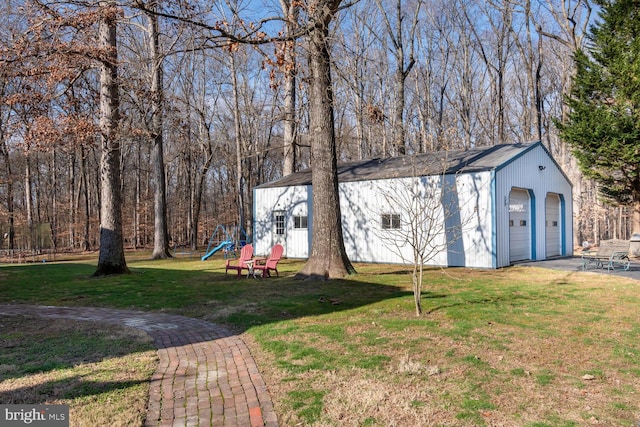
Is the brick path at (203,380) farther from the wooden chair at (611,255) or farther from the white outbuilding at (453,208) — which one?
the wooden chair at (611,255)

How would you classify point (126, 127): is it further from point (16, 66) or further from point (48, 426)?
point (48, 426)

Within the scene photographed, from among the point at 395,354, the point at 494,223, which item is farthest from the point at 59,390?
the point at 494,223

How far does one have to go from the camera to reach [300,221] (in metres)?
18.0

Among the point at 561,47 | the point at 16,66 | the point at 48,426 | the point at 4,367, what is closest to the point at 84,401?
the point at 48,426

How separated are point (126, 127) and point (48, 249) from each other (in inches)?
824

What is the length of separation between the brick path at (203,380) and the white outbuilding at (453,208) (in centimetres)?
654

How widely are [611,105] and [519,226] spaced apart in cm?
678

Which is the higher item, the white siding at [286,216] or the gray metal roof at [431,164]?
the gray metal roof at [431,164]

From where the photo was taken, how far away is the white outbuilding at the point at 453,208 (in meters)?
13.2

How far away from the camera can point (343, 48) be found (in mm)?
9680

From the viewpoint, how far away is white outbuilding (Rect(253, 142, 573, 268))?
43.4 feet

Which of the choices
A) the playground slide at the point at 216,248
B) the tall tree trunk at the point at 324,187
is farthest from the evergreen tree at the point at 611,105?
the playground slide at the point at 216,248

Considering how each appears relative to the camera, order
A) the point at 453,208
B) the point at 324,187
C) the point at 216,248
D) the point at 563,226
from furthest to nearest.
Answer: the point at 216,248 < the point at 563,226 < the point at 453,208 < the point at 324,187

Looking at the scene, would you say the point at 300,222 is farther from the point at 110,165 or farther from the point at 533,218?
the point at 533,218
